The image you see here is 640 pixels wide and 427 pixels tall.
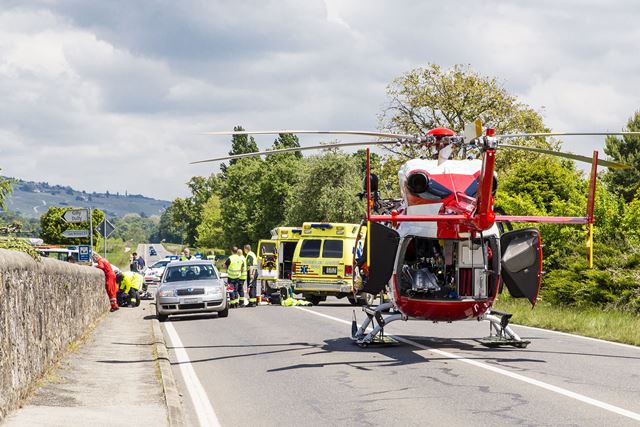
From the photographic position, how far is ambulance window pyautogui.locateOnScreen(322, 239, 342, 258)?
3023cm

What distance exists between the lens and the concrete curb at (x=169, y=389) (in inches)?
359

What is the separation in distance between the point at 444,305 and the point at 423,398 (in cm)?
396

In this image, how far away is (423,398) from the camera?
10.2 metres

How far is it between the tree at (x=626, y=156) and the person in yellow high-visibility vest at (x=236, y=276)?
1313 inches

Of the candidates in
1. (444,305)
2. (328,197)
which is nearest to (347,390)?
(444,305)

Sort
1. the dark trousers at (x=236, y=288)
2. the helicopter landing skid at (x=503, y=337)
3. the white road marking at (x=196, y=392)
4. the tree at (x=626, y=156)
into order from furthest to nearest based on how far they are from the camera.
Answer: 1. the tree at (x=626, y=156)
2. the dark trousers at (x=236, y=288)
3. the helicopter landing skid at (x=503, y=337)
4. the white road marking at (x=196, y=392)

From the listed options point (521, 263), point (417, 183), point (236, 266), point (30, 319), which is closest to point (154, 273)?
point (236, 266)

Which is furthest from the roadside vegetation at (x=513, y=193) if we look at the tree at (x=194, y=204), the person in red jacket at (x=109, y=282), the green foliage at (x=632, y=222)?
the tree at (x=194, y=204)

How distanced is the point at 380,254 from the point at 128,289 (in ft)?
57.7

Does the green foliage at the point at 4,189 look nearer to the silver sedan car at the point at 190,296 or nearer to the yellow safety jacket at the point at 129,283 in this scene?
the silver sedan car at the point at 190,296

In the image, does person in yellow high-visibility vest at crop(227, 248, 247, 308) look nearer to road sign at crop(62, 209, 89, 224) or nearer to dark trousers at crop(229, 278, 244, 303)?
dark trousers at crop(229, 278, 244, 303)

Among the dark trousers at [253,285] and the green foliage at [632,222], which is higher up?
the green foliage at [632,222]

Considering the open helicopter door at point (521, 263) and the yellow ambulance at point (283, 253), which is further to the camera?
the yellow ambulance at point (283, 253)

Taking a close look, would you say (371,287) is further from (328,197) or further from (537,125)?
(328,197)
